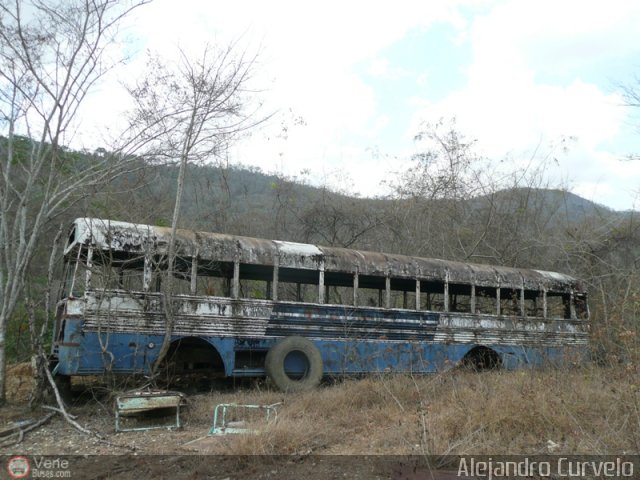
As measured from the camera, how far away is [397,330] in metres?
9.66

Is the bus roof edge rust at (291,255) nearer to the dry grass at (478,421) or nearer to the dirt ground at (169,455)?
the dirt ground at (169,455)

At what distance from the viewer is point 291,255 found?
359 inches

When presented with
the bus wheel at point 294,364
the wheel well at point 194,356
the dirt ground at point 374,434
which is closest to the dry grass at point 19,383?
the dirt ground at point 374,434

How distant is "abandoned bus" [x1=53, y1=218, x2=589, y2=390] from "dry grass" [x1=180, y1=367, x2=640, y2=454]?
0.91 meters

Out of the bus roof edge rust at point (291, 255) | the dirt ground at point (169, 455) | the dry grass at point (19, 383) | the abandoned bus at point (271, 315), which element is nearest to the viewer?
the dirt ground at point (169, 455)

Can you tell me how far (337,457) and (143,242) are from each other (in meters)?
4.44

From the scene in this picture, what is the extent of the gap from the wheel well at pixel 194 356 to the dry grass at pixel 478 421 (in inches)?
65.2

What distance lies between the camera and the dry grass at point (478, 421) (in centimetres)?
480

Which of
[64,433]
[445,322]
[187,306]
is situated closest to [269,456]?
[64,433]

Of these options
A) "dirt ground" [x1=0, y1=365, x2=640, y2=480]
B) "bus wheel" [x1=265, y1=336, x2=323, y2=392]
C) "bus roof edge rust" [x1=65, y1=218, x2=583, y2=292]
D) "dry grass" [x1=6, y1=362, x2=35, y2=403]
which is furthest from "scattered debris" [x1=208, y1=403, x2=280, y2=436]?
"dry grass" [x1=6, y1=362, x2=35, y2=403]

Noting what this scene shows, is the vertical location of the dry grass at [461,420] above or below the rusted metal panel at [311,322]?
below

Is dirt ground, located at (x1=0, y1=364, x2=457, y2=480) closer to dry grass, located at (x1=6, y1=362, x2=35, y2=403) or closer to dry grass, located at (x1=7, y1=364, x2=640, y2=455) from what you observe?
dry grass, located at (x1=7, y1=364, x2=640, y2=455)

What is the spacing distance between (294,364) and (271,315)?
874 millimetres

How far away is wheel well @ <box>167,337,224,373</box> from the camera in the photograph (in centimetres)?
841
